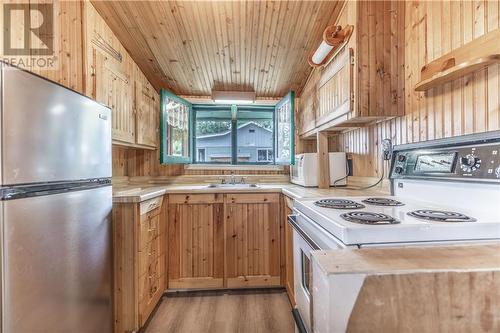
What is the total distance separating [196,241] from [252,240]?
0.53 metres

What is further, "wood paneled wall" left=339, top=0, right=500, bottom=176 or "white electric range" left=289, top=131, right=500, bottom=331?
"wood paneled wall" left=339, top=0, right=500, bottom=176

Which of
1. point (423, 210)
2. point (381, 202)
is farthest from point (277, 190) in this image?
point (423, 210)

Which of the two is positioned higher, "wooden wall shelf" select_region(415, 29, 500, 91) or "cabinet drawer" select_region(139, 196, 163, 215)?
"wooden wall shelf" select_region(415, 29, 500, 91)

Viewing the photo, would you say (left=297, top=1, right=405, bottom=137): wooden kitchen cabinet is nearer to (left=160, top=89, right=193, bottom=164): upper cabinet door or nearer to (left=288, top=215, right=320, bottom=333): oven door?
(left=288, top=215, right=320, bottom=333): oven door

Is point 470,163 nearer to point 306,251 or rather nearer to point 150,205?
point 306,251

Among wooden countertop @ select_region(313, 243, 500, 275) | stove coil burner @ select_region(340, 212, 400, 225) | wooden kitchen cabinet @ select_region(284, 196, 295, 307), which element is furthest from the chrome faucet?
wooden countertop @ select_region(313, 243, 500, 275)

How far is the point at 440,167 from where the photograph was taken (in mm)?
1275

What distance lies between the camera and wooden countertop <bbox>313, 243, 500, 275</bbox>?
569 mm

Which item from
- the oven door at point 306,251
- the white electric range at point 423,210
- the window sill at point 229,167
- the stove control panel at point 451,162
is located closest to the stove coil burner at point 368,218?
the white electric range at point 423,210

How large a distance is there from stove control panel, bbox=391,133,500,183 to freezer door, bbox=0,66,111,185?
1.87 meters

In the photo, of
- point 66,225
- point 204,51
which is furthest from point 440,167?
point 204,51

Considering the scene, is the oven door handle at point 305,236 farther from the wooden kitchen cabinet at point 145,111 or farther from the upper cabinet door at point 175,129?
the wooden kitchen cabinet at point 145,111

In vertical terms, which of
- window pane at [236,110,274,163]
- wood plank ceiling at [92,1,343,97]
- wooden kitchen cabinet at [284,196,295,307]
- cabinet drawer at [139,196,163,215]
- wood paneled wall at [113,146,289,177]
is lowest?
wooden kitchen cabinet at [284,196,295,307]

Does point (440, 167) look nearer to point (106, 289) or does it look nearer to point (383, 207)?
point (383, 207)
